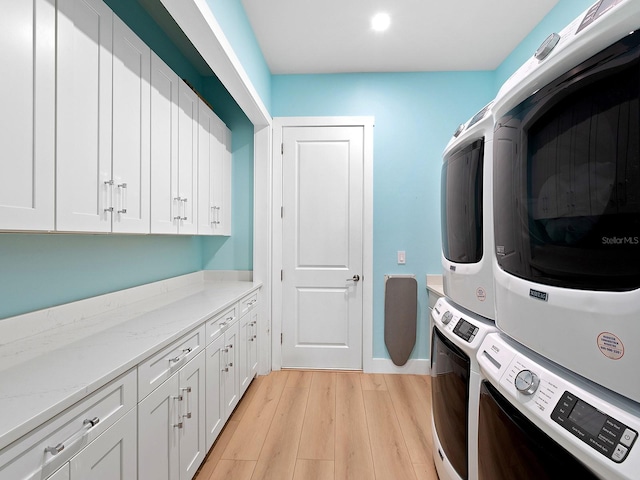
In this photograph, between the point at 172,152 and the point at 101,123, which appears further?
the point at 172,152

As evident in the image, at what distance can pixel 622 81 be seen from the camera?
518 millimetres

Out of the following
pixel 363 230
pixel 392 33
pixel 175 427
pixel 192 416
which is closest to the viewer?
pixel 175 427

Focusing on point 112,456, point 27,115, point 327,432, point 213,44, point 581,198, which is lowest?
point 327,432

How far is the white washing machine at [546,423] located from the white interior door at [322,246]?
1873 millimetres

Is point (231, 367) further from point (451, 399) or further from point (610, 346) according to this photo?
point (610, 346)

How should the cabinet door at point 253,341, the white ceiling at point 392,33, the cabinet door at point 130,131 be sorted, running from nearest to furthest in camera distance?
the cabinet door at point 130,131 < the white ceiling at point 392,33 < the cabinet door at point 253,341

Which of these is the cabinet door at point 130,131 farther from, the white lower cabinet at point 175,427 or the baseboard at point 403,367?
the baseboard at point 403,367

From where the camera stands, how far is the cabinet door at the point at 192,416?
1.38 m

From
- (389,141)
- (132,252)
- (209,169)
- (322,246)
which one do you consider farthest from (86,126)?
(389,141)

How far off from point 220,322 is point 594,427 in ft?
5.57

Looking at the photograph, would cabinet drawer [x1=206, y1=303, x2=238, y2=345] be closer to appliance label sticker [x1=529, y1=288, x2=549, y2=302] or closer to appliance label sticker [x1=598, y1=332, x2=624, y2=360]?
appliance label sticker [x1=529, y1=288, x2=549, y2=302]

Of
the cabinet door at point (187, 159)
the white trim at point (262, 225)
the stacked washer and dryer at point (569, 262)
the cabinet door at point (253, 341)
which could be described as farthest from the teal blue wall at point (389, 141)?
the stacked washer and dryer at point (569, 262)

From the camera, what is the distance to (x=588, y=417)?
1.82 ft

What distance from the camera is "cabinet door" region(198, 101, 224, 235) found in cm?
217
